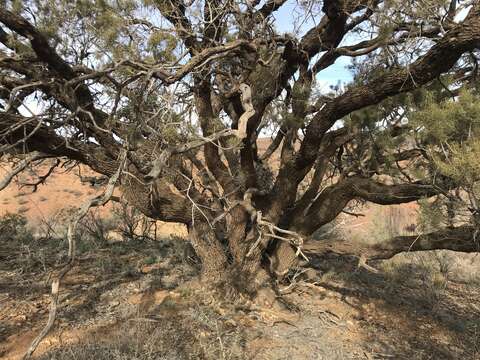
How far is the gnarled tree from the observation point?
4238mm

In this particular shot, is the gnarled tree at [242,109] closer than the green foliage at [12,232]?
Yes

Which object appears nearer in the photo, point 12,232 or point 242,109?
point 242,109

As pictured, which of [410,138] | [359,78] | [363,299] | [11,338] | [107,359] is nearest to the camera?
[107,359]

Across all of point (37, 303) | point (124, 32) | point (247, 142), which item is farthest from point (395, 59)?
point (37, 303)

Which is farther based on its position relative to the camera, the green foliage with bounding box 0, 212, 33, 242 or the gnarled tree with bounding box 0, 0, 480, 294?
the green foliage with bounding box 0, 212, 33, 242

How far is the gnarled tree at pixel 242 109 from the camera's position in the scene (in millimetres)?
4238

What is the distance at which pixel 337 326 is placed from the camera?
5.11m

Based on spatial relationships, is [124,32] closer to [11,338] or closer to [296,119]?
[296,119]

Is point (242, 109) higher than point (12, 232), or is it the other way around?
point (242, 109)

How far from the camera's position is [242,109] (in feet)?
17.4

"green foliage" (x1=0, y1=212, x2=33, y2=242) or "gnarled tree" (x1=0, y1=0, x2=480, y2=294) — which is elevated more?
"gnarled tree" (x1=0, y1=0, x2=480, y2=294)

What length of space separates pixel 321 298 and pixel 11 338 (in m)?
3.66

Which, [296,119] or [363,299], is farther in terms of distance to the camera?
[363,299]

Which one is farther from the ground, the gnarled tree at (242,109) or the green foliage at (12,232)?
the gnarled tree at (242,109)
